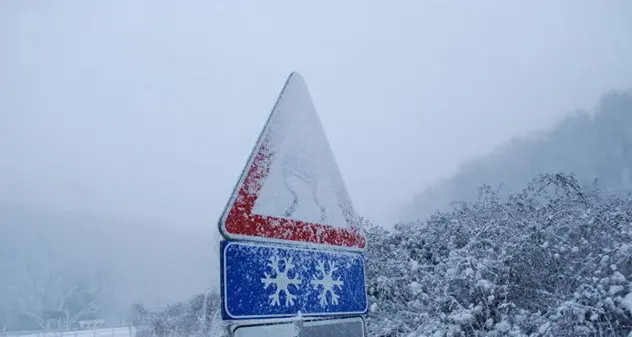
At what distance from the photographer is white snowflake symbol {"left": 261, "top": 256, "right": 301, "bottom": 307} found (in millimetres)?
1469

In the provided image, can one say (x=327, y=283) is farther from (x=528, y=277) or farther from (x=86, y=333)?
(x=86, y=333)

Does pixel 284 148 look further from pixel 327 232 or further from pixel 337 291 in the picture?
pixel 337 291

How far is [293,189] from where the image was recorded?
168 cm

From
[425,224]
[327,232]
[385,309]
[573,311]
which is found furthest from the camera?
[425,224]

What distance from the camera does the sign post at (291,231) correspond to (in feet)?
4.63

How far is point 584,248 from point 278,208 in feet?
20.4

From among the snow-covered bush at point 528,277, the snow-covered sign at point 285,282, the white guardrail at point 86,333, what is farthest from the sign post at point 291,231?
the white guardrail at point 86,333

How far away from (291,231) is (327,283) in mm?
268

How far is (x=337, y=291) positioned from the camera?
5.80ft

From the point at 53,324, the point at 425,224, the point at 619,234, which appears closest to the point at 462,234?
the point at 425,224

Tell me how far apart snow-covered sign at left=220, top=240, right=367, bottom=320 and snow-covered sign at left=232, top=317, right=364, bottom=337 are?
1.2 inches

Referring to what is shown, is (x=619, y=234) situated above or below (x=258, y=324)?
below

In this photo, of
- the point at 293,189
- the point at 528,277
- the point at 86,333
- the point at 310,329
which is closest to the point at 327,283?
the point at 310,329

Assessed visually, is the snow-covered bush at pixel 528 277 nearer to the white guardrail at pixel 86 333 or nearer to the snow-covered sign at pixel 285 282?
the snow-covered sign at pixel 285 282
